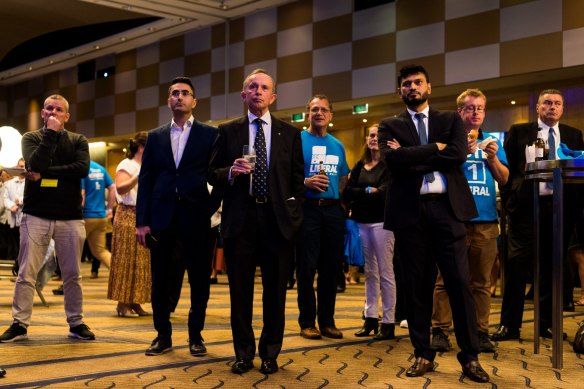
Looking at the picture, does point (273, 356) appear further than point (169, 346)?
No

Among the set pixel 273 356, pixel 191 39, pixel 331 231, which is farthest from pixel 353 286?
pixel 191 39

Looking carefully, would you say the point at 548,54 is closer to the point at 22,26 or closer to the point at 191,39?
the point at 191,39

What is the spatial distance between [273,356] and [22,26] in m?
10.6

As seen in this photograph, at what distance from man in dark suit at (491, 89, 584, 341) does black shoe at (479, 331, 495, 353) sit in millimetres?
380

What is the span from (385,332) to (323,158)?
1180mm

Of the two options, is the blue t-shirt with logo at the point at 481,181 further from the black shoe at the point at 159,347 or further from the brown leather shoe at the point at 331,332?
the black shoe at the point at 159,347

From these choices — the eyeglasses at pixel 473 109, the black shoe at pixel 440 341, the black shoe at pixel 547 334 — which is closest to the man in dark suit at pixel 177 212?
the black shoe at pixel 440 341

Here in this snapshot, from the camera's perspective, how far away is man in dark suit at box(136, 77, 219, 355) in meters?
3.89

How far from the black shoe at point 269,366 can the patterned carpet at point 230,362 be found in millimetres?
37

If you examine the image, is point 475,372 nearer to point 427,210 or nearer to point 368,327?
point 427,210

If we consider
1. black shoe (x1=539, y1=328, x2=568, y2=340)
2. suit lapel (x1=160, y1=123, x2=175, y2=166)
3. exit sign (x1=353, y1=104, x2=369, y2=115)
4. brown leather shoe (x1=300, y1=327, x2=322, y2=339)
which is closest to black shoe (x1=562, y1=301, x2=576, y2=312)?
black shoe (x1=539, y1=328, x2=568, y2=340)

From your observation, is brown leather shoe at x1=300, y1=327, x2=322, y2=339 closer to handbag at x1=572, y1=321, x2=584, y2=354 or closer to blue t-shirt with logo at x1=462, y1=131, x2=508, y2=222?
blue t-shirt with logo at x1=462, y1=131, x2=508, y2=222

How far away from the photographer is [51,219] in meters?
4.38

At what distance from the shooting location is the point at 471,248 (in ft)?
13.7
